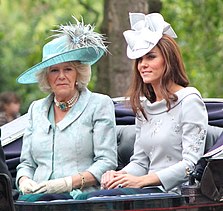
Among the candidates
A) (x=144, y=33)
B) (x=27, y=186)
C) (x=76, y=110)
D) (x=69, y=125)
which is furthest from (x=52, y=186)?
(x=144, y=33)

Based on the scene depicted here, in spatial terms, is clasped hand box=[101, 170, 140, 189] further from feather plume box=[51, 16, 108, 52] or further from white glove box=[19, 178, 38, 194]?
feather plume box=[51, 16, 108, 52]

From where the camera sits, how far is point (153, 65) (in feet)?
21.7

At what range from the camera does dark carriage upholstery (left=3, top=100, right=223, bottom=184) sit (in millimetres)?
7230

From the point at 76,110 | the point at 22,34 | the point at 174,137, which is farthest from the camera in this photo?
the point at 22,34

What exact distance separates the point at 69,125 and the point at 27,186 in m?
0.49

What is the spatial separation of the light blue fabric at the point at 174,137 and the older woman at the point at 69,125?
0.25 meters

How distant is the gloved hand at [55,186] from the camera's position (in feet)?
21.6

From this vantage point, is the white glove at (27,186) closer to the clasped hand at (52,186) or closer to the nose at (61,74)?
the clasped hand at (52,186)

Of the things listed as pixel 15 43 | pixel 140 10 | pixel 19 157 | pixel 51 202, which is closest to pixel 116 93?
pixel 140 10

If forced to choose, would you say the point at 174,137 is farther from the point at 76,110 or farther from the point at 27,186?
the point at 27,186

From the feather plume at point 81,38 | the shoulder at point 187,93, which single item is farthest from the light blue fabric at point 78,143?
the shoulder at point 187,93

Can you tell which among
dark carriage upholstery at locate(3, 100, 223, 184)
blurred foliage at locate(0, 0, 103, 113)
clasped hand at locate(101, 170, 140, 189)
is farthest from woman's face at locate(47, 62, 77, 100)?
→ blurred foliage at locate(0, 0, 103, 113)

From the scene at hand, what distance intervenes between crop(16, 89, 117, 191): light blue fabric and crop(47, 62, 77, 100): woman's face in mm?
106

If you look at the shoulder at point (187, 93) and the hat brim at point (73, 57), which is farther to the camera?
the hat brim at point (73, 57)
